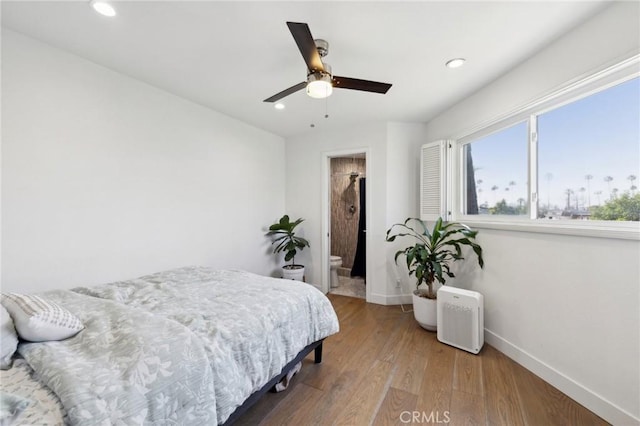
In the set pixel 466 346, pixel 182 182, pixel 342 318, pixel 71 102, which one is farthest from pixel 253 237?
pixel 466 346

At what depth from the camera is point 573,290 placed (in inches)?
68.7

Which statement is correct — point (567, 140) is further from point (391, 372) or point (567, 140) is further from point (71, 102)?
point (71, 102)

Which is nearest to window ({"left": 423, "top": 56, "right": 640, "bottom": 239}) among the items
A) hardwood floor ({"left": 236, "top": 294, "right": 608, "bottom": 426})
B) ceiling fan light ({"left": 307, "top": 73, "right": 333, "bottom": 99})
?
hardwood floor ({"left": 236, "top": 294, "right": 608, "bottom": 426})

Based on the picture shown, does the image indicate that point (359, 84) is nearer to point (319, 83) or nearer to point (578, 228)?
point (319, 83)

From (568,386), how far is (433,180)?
2.18 metres

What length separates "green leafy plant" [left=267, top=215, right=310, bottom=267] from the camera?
3881mm

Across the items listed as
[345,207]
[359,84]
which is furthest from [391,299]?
[359,84]

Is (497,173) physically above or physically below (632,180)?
above

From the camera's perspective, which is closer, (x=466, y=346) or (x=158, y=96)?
(x=466, y=346)

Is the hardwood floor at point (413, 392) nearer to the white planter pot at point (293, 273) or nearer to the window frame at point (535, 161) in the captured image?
the window frame at point (535, 161)

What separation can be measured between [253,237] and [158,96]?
2.02 meters

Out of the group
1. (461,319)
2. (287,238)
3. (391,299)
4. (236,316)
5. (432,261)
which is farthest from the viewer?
(287,238)

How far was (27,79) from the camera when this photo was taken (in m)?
1.79

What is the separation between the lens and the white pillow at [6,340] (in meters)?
0.99
